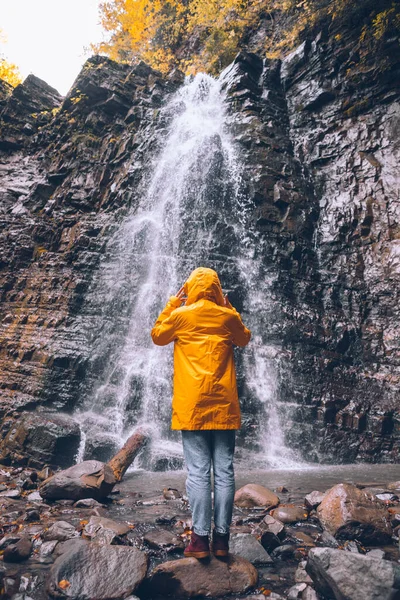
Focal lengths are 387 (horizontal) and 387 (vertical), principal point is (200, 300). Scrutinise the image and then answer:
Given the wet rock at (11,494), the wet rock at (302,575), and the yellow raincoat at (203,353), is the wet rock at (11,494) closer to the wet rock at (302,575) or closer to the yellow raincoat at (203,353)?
the yellow raincoat at (203,353)

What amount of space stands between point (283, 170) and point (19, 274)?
9.27m

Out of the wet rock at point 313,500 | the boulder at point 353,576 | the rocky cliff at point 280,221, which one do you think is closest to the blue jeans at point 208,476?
the boulder at point 353,576

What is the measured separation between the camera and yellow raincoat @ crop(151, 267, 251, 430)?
3.24 meters

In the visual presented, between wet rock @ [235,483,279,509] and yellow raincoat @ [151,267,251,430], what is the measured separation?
226 cm

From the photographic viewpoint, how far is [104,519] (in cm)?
430

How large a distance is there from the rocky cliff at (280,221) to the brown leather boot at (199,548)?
19.3ft

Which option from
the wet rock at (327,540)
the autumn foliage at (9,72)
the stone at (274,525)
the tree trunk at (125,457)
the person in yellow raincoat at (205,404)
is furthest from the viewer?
the autumn foliage at (9,72)

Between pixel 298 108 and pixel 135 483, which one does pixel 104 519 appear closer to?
pixel 135 483

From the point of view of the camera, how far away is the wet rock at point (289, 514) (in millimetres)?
4466

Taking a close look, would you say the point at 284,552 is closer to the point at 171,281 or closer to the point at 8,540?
the point at 8,540

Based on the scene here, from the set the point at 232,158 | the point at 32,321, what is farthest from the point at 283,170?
the point at 32,321

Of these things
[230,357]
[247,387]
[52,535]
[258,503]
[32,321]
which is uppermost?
[32,321]

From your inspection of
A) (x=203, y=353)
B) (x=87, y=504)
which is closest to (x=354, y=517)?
(x=203, y=353)

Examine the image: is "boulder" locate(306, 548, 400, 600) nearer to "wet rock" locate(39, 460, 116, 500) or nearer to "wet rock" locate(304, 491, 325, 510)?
"wet rock" locate(304, 491, 325, 510)
